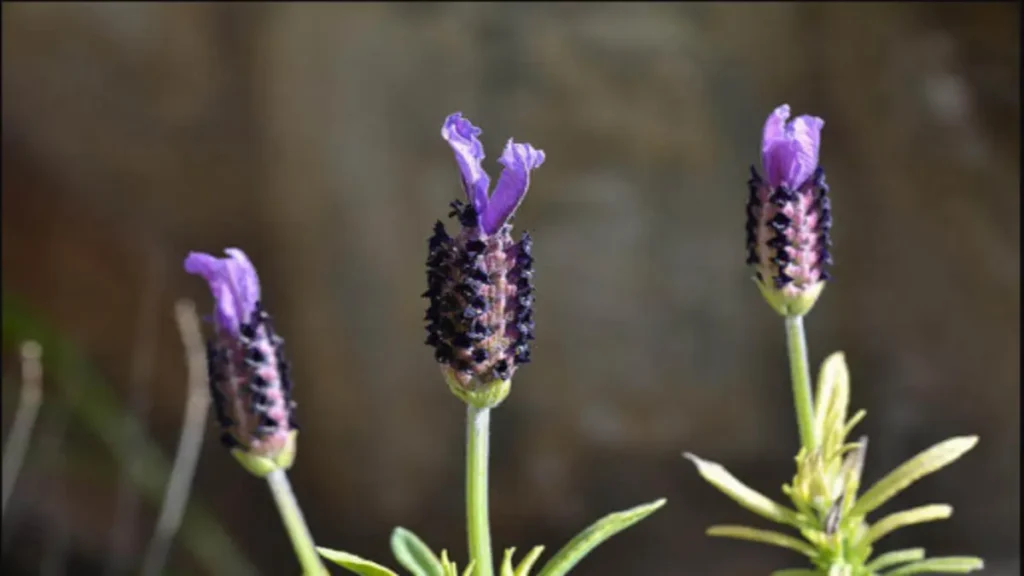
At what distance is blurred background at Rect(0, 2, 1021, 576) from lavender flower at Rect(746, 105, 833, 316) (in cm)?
87

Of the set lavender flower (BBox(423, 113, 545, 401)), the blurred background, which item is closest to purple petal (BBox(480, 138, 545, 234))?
lavender flower (BBox(423, 113, 545, 401))

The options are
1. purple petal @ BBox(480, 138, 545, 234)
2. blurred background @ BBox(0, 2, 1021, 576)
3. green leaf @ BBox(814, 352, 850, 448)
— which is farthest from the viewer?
blurred background @ BBox(0, 2, 1021, 576)

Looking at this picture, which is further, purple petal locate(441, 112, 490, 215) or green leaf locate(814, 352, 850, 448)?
green leaf locate(814, 352, 850, 448)

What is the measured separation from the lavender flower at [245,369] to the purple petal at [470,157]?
13 centimetres

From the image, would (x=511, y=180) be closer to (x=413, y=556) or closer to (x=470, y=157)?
(x=470, y=157)

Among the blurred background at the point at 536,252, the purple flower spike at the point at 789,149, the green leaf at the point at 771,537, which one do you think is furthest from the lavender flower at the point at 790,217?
the blurred background at the point at 536,252

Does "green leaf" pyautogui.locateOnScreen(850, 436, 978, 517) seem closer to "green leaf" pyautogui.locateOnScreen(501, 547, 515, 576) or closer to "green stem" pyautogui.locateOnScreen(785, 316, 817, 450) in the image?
"green stem" pyautogui.locateOnScreen(785, 316, 817, 450)

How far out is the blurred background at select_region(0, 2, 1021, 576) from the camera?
4.52 ft

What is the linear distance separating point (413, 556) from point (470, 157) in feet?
0.68

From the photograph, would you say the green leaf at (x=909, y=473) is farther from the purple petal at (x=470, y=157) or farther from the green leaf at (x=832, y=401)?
the purple petal at (x=470, y=157)

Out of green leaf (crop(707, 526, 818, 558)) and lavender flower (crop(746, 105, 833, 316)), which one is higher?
lavender flower (crop(746, 105, 833, 316))

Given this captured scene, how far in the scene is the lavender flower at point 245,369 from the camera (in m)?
0.52

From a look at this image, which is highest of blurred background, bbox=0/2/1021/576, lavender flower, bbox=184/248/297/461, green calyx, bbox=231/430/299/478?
blurred background, bbox=0/2/1021/576

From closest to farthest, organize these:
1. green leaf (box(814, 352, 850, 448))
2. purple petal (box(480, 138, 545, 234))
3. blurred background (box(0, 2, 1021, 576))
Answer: purple petal (box(480, 138, 545, 234)), green leaf (box(814, 352, 850, 448)), blurred background (box(0, 2, 1021, 576))
